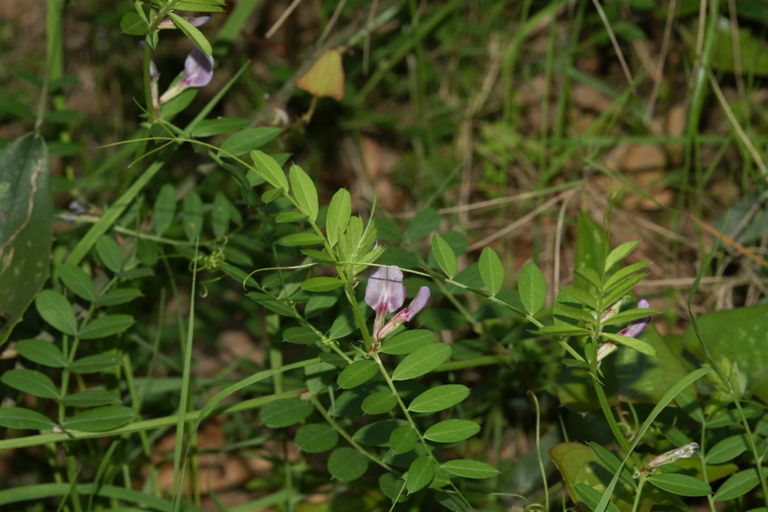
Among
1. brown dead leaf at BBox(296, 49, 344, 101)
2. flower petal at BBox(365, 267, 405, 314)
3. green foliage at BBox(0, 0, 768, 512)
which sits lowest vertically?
green foliage at BBox(0, 0, 768, 512)

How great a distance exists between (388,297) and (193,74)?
0.61 metres

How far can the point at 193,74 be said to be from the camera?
57.6 inches

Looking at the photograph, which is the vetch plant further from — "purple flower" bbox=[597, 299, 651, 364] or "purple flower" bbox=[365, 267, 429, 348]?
"purple flower" bbox=[597, 299, 651, 364]

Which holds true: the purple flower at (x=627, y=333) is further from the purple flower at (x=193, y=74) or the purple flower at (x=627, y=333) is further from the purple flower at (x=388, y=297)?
the purple flower at (x=193, y=74)

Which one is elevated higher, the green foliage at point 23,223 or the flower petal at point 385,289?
the flower petal at point 385,289

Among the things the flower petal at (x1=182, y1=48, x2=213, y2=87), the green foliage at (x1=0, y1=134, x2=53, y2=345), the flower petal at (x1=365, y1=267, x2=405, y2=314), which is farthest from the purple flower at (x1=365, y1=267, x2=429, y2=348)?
the green foliage at (x1=0, y1=134, x2=53, y2=345)

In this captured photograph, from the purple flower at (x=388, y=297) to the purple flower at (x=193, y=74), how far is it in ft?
1.83

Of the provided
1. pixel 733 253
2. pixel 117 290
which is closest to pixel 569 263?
pixel 733 253

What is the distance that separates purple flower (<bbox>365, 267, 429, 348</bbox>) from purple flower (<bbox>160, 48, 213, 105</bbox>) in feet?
1.83

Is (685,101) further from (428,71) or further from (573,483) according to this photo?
(573,483)

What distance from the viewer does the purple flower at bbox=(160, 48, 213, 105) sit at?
1452mm

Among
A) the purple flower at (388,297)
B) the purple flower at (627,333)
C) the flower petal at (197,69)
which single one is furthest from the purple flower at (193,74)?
the purple flower at (627,333)

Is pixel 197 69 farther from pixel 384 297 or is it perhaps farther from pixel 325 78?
pixel 384 297

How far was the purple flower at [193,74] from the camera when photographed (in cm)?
145
